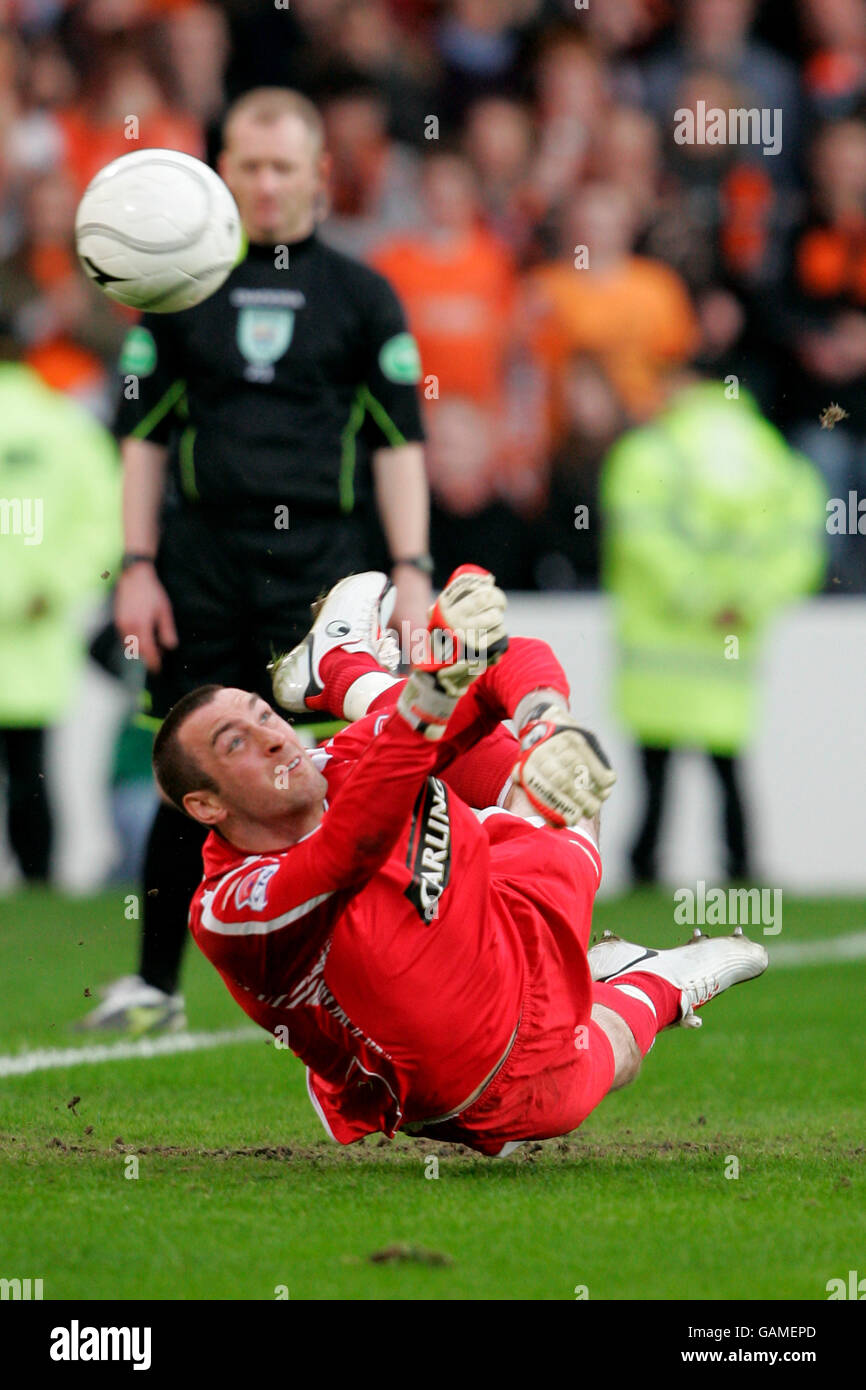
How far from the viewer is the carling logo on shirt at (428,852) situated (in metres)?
4.47

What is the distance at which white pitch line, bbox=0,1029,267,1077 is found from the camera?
6.08 meters

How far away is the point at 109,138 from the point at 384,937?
27.8ft

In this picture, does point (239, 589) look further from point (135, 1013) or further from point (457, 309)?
point (457, 309)

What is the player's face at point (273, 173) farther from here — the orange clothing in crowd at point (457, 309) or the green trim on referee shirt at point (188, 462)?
the orange clothing in crowd at point (457, 309)

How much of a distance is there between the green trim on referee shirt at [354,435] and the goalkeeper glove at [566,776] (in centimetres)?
293

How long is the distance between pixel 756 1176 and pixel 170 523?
318cm

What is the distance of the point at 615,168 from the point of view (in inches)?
476

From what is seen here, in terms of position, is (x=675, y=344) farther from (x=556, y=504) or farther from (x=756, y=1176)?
(x=756, y=1176)

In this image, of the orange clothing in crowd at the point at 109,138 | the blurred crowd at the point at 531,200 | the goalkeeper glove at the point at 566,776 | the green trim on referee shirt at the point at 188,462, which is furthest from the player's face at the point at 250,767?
the orange clothing in crowd at the point at 109,138

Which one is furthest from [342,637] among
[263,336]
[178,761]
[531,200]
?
[531,200]

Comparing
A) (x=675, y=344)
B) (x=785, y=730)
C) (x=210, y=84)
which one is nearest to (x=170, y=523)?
(x=785, y=730)

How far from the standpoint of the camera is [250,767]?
458cm

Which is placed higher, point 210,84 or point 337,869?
point 210,84

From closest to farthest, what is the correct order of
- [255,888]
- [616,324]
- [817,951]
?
1. [255,888]
2. [817,951]
3. [616,324]
